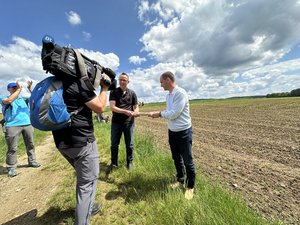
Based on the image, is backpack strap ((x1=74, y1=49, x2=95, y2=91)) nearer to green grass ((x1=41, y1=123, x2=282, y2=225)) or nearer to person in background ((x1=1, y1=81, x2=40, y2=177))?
green grass ((x1=41, y1=123, x2=282, y2=225))

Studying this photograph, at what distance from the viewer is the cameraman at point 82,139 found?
213 centimetres

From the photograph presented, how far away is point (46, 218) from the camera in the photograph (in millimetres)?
3078

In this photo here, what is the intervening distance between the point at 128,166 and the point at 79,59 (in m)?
2.92

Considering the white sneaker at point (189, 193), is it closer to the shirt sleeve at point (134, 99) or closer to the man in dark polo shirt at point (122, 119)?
the man in dark polo shirt at point (122, 119)

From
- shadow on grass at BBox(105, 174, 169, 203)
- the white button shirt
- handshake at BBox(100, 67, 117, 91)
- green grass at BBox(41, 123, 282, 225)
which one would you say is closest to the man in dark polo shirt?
green grass at BBox(41, 123, 282, 225)

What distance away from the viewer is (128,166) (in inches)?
176

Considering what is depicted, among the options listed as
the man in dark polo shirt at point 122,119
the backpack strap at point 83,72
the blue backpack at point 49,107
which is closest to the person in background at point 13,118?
the man in dark polo shirt at point 122,119

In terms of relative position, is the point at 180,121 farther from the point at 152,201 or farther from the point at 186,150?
the point at 152,201

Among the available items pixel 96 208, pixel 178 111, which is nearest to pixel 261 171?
pixel 178 111

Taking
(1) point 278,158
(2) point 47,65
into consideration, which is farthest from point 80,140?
(1) point 278,158

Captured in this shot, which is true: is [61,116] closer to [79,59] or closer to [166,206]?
[79,59]

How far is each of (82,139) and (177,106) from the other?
157 centimetres

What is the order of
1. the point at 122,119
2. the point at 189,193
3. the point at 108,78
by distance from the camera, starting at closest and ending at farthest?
1. the point at 108,78
2. the point at 189,193
3. the point at 122,119

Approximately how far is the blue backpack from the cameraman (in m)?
0.10
